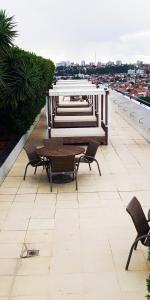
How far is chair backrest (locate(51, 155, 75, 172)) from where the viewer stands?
8210 mm

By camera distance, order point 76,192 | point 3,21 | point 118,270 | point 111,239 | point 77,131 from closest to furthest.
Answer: point 118,270
point 111,239
point 76,192
point 3,21
point 77,131

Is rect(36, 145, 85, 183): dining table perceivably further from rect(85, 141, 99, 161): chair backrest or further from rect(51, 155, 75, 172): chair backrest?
rect(85, 141, 99, 161): chair backrest

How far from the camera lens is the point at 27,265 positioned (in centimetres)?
514

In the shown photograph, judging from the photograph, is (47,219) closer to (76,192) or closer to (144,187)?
(76,192)

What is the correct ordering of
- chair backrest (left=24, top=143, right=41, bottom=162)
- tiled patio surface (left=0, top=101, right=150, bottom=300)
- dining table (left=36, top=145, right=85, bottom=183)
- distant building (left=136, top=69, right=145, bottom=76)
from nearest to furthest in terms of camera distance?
tiled patio surface (left=0, top=101, right=150, bottom=300) < dining table (left=36, top=145, right=85, bottom=183) < chair backrest (left=24, top=143, right=41, bottom=162) < distant building (left=136, top=69, right=145, bottom=76)

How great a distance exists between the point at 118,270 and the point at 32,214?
2.35m

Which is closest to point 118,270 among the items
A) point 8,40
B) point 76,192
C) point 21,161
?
point 76,192

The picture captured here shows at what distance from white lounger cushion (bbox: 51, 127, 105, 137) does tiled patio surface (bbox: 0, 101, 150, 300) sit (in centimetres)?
332

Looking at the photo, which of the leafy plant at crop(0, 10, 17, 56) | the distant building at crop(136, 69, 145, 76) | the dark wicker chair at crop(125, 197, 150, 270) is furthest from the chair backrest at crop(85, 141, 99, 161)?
the distant building at crop(136, 69, 145, 76)

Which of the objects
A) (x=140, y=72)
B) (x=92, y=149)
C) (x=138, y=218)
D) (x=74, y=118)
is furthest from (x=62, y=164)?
(x=140, y=72)

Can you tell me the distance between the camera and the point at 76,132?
13664mm

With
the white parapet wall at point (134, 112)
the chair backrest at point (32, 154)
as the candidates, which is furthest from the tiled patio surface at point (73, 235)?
the white parapet wall at point (134, 112)

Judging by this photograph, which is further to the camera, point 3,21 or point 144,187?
point 3,21

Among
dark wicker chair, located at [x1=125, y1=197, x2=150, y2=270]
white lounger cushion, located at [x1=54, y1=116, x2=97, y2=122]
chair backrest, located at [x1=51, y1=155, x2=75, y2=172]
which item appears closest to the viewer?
dark wicker chair, located at [x1=125, y1=197, x2=150, y2=270]
